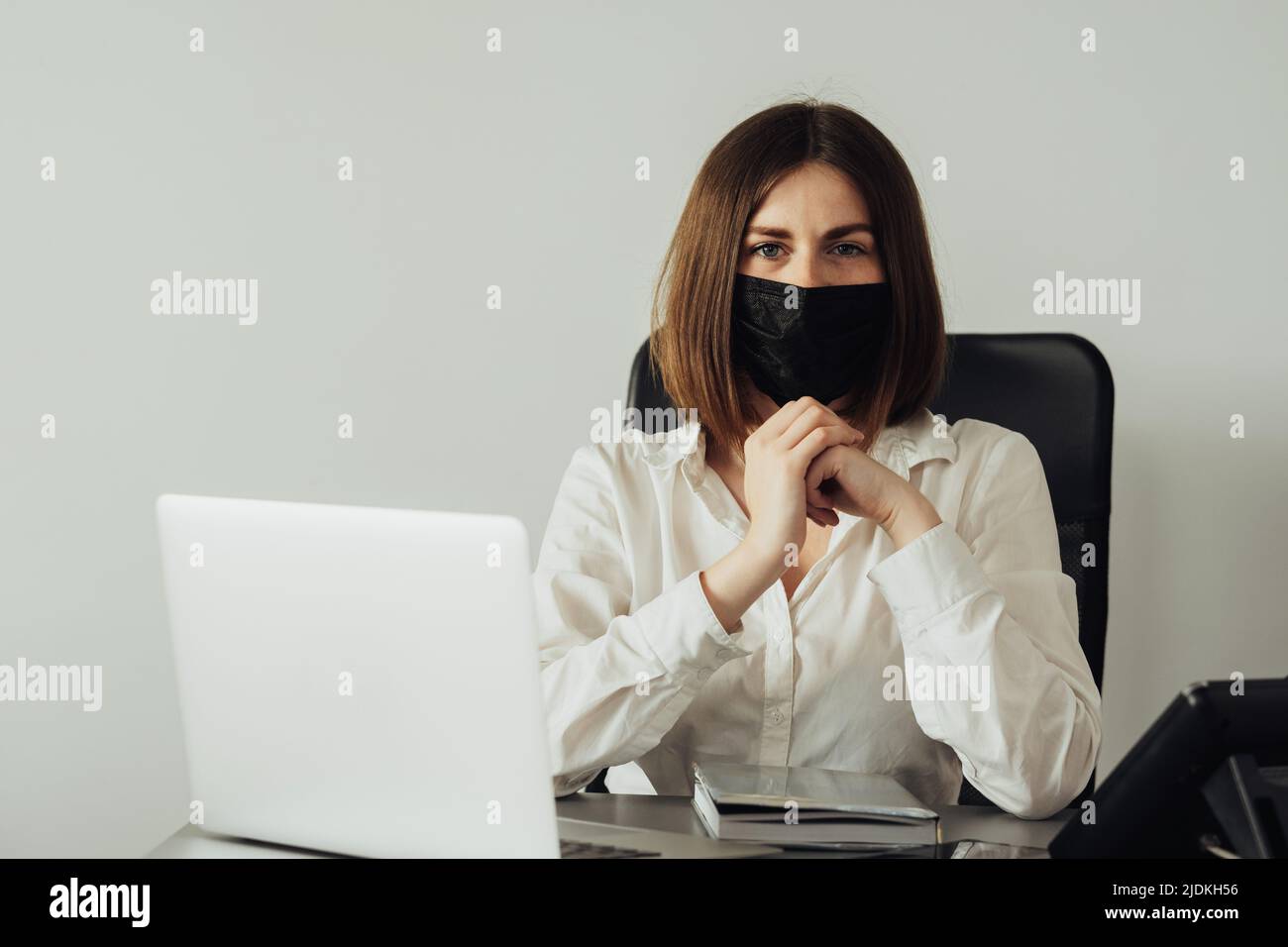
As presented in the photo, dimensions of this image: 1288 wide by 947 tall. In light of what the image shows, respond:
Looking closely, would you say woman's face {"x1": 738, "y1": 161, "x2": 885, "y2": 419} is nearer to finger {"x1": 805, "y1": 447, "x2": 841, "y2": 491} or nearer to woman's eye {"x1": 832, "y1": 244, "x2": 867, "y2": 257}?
woman's eye {"x1": 832, "y1": 244, "x2": 867, "y2": 257}

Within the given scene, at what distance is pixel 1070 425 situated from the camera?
1626 mm

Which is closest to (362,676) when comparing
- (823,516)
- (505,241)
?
(823,516)

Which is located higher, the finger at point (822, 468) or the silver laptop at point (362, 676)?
the finger at point (822, 468)

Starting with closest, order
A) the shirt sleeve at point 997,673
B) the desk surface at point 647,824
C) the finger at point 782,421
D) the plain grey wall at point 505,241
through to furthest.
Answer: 1. the desk surface at point 647,824
2. the shirt sleeve at point 997,673
3. the finger at point 782,421
4. the plain grey wall at point 505,241

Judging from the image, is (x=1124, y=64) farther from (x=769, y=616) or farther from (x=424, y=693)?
(x=424, y=693)

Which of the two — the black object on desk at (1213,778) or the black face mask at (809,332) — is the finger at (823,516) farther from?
the black object on desk at (1213,778)

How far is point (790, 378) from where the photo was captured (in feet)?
Result: 4.98

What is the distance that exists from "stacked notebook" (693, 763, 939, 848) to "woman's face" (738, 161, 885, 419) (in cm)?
65

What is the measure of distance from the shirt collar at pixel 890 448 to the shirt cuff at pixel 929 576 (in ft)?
0.74

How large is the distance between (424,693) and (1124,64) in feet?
5.80

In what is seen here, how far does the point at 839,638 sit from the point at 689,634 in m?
0.26

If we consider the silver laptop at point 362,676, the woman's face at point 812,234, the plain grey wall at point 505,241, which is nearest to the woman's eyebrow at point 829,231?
the woman's face at point 812,234

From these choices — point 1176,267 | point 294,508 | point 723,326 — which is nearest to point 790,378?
point 723,326

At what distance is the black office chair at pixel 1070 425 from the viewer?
63.6 inches
